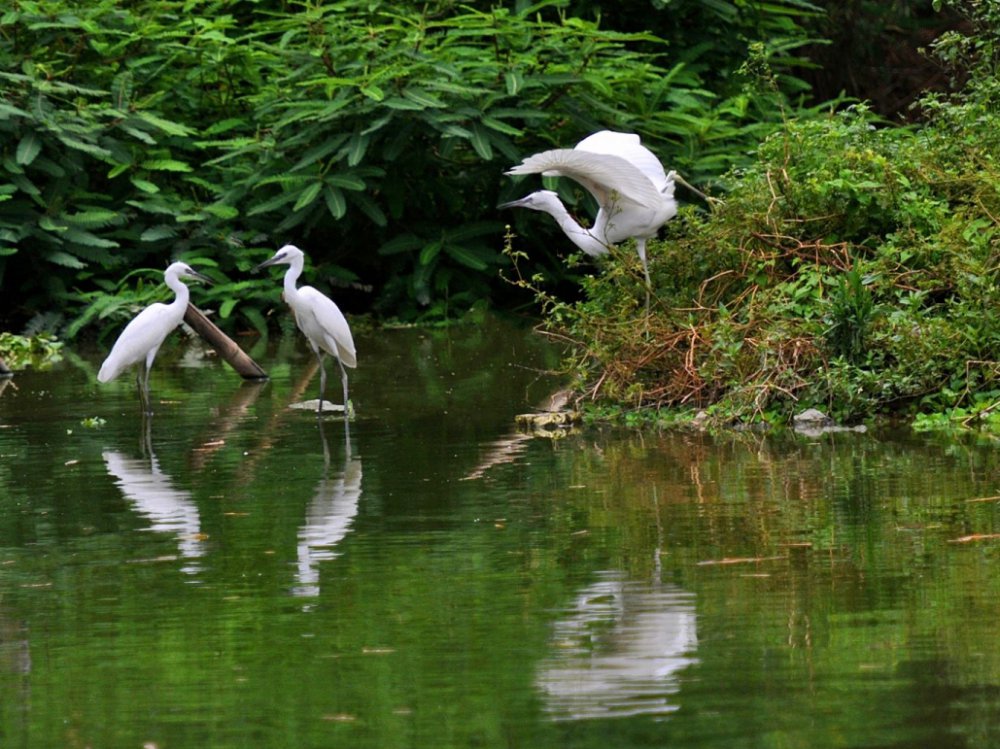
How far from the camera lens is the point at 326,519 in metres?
7.73

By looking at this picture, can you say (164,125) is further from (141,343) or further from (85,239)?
(141,343)

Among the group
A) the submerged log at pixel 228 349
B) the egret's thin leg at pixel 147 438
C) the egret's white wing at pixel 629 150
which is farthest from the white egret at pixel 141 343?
the egret's white wing at pixel 629 150

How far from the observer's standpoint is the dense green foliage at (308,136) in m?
17.5

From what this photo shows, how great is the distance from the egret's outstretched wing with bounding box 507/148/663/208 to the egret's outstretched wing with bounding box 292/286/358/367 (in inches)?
68.8

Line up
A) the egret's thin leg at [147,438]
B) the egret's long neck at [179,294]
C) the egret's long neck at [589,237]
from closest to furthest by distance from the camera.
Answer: the egret's thin leg at [147,438], the egret's long neck at [589,237], the egret's long neck at [179,294]

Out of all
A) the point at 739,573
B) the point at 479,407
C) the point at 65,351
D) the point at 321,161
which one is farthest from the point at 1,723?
the point at 321,161

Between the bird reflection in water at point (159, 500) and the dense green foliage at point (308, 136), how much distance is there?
24.9ft

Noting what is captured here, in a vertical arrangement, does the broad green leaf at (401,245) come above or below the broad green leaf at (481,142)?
below

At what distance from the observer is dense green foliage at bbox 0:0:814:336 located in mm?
17547

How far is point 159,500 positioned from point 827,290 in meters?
4.41

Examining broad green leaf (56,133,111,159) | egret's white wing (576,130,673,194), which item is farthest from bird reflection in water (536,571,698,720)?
broad green leaf (56,133,111,159)

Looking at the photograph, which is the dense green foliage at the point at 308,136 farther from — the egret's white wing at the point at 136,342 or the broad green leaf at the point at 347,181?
the egret's white wing at the point at 136,342

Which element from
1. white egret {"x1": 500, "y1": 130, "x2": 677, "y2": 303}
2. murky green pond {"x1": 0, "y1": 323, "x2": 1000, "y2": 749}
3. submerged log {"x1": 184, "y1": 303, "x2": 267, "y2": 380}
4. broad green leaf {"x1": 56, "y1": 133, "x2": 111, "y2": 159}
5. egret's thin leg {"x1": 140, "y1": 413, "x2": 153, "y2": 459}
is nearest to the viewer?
murky green pond {"x1": 0, "y1": 323, "x2": 1000, "y2": 749}

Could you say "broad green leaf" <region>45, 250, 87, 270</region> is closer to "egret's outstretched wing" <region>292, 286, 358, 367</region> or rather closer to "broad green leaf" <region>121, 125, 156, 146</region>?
"broad green leaf" <region>121, 125, 156, 146</region>
